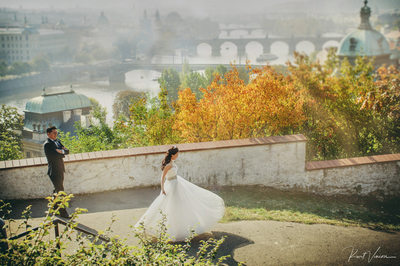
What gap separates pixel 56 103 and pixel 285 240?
39.6m

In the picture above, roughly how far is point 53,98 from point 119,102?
6459mm

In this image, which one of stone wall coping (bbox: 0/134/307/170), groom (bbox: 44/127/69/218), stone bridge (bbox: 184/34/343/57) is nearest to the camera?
groom (bbox: 44/127/69/218)

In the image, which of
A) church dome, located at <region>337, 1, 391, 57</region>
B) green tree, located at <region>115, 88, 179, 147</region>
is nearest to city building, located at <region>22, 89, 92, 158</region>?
church dome, located at <region>337, 1, 391, 57</region>

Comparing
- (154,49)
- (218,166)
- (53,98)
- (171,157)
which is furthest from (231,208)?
(154,49)

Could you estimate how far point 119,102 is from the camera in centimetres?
4506

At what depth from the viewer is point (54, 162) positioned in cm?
530

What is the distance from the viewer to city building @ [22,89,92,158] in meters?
39.3

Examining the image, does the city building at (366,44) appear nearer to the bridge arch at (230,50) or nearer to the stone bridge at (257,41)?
the stone bridge at (257,41)

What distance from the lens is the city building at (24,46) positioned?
105 meters

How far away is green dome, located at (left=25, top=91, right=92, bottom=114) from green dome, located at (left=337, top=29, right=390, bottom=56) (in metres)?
25.6

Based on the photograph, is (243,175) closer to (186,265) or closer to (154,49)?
(186,265)

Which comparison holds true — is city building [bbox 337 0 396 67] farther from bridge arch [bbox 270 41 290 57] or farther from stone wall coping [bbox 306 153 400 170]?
bridge arch [bbox 270 41 290 57]

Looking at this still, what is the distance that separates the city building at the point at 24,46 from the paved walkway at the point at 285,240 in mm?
103845

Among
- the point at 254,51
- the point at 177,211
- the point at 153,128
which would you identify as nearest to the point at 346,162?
the point at 177,211
